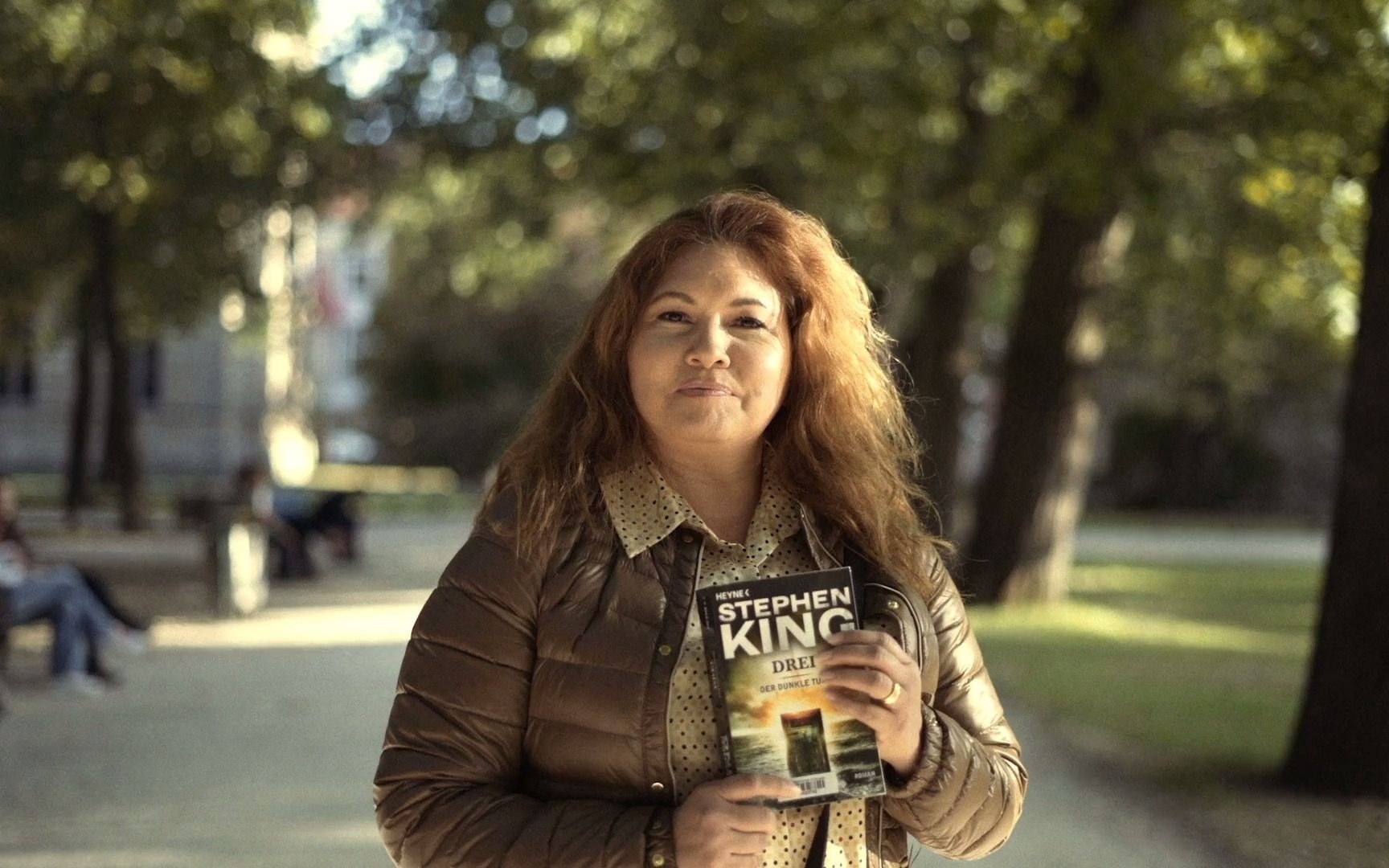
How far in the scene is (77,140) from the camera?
17359mm

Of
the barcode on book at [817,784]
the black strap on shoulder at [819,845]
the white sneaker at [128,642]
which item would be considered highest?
the barcode on book at [817,784]

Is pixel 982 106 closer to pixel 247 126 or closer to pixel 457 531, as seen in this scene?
pixel 247 126

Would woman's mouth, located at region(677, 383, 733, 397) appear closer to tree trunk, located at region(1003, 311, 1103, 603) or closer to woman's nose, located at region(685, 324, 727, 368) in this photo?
woman's nose, located at region(685, 324, 727, 368)

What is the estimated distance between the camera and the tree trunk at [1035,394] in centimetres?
1762

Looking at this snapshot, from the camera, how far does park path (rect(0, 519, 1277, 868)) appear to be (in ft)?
25.2

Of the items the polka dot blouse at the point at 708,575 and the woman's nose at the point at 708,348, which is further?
the woman's nose at the point at 708,348

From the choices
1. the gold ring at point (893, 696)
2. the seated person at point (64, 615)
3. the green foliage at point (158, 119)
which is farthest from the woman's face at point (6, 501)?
the gold ring at point (893, 696)

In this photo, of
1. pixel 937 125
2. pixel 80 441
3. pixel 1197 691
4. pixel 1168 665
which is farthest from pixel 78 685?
pixel 80 441

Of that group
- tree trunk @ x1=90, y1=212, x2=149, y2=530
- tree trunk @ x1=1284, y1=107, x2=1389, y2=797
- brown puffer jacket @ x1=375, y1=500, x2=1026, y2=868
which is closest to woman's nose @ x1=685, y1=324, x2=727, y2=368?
brown puffer jacket @ x1=375, y1=500, x2=1026, y2=868

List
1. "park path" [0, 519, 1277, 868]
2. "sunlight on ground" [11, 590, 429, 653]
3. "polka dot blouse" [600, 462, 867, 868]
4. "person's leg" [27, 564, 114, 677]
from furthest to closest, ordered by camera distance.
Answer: "sunlight on ground" [11, 590, 429, 653] < "person's leg" [27, 564, 114, 677] < "park path" [0, 519, 1277, 868] < "polka dot blouse" [600, 462, 867, 868]

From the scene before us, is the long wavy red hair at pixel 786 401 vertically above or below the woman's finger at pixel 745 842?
above

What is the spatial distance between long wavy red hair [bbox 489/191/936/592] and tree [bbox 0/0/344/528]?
14.2m

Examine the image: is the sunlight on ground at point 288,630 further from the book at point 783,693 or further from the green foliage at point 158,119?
the book at point 783,693

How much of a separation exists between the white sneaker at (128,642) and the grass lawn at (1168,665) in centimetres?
632
